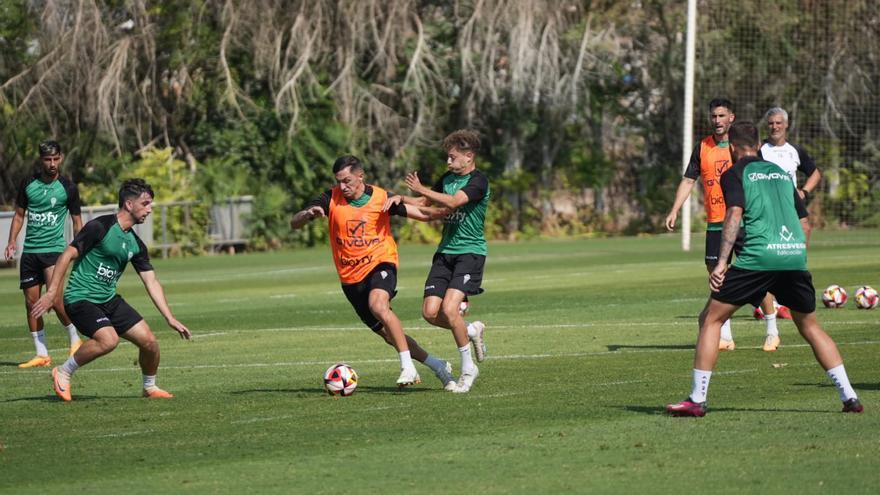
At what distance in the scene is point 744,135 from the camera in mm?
10367

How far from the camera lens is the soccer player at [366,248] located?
12305 mm

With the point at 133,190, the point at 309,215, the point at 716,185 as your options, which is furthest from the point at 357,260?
the point at 716,185

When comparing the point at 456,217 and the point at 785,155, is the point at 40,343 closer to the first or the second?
the point at 456,217

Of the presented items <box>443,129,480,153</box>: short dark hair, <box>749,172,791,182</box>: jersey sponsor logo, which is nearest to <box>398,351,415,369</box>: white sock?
<box>443,129,480,153</box>: short dark hair

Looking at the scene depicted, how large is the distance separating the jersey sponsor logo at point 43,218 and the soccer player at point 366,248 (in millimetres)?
4855

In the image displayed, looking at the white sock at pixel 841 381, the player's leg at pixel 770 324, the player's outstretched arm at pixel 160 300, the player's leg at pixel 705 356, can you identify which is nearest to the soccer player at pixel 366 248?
the player's outstretched arm at pixel 160 300

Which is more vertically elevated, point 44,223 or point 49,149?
point 49,149

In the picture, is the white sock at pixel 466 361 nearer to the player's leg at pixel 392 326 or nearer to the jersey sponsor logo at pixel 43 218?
the player's leg at pixel 392 326

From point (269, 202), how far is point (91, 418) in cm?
2814

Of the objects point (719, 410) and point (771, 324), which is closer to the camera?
point (719, 410)

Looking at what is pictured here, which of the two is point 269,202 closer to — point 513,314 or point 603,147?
point 603,147

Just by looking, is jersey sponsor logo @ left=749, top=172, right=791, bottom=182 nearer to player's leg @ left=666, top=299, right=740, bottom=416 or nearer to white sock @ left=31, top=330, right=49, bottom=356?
player's leg @ left=666, top=299, right=740, bottom=416

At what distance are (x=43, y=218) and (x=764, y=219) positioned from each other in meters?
8.90

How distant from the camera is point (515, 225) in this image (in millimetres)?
42781
